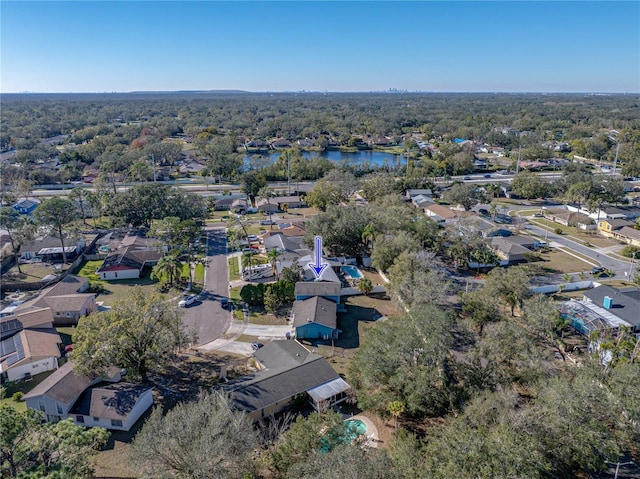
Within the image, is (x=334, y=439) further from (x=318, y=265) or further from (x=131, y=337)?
(x=318, y=265)

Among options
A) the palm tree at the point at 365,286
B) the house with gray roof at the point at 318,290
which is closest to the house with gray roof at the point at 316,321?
the house with gray roof at the point at 318,290

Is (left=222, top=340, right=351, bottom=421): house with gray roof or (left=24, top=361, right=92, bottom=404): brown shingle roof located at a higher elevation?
(left=24, top=361, right=92, bottom=404): brown shingle roof

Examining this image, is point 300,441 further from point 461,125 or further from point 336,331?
point 461,125

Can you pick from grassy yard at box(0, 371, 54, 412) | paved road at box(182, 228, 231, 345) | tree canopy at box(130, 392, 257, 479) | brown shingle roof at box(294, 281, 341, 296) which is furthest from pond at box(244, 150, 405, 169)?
tree canopy at box(130, 392, 257, 479)

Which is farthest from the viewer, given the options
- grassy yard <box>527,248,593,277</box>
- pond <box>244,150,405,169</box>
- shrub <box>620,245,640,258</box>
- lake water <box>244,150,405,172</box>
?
lake water <box>244,150,405,172</box>

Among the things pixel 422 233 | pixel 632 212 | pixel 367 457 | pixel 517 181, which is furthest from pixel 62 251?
pixel 632 212

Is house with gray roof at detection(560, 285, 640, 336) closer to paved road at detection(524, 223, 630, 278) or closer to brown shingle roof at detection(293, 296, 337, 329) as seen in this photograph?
paved road at detection(524, 223, 630, 278)
